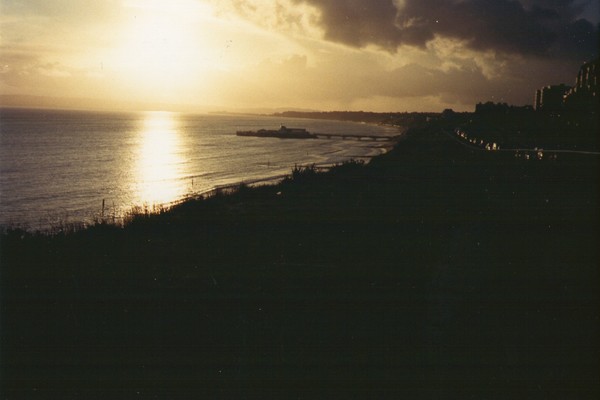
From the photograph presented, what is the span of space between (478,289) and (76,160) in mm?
72751

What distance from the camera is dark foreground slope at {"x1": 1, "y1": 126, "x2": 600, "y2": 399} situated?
8.36m

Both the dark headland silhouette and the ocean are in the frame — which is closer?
the dark headland silhouette

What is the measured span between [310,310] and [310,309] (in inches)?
2.2

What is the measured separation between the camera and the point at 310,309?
11.2 m

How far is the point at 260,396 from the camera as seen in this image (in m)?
8.00

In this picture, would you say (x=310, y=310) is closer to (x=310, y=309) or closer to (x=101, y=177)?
(x=310, y=309)

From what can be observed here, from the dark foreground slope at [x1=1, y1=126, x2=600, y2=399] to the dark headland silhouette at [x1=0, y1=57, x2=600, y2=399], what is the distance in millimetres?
40

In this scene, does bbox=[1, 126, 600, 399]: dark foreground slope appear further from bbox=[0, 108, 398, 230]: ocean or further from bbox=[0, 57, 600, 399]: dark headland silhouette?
bbox=[0, 108, 398, 230]: ocean

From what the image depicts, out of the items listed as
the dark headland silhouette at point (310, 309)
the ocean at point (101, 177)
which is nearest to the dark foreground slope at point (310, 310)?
the dark headland silhouette at point (310, 309)

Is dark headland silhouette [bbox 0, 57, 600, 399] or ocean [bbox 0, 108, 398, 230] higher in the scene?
dark headland silhouette [bbox 0, 57, 600, 399]

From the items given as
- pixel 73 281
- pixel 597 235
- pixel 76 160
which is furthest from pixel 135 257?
pixel 76 160

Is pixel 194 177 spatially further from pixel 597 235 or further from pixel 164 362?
pixel 164 362

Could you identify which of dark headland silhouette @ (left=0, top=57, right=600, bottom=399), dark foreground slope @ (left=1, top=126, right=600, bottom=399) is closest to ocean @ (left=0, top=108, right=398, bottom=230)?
dark headland silhouette @ (left=0, top=57, right=600, bottom=399)

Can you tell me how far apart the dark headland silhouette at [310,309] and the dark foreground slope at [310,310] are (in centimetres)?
4
